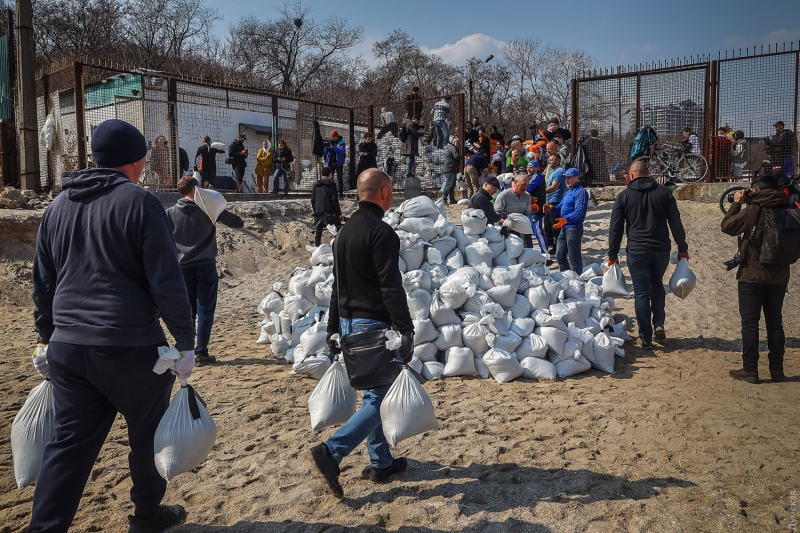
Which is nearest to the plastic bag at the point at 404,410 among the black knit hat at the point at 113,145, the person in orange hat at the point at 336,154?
the black knit hat at the point at 113,145

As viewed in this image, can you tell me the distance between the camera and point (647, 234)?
5.86 metres

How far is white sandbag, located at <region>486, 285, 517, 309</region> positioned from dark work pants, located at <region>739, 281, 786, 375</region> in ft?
6.27

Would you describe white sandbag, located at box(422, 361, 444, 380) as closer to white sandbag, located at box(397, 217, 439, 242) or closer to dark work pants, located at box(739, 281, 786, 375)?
white sandbag, located at box(397, 217, 439, 242)

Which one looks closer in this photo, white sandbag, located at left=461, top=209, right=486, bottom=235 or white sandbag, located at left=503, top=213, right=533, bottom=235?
white sandbag, located at left=461, top=209, right=486, bottom=235

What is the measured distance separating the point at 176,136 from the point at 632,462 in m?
11.1

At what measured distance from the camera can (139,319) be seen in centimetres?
234

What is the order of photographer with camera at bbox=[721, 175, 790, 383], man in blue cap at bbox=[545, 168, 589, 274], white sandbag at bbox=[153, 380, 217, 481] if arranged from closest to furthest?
white sandbag at bbox=[153, 380, 217, 481] < photographer with camera at bbox=[721, 175, 790, 383] < man in blue cap at bbox=[545, 168, 589, 274]

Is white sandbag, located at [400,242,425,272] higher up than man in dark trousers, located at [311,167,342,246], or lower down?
lower down

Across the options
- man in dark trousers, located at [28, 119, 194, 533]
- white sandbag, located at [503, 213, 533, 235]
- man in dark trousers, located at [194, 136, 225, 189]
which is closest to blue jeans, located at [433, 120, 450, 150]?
man in dark trousers, located at [194, 136, 225, 189]

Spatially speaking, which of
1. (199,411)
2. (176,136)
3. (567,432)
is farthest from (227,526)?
(176,136)

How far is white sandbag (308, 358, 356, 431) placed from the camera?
10.4ft

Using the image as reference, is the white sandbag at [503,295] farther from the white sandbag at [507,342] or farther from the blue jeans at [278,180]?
the blue jeans at [278,180]

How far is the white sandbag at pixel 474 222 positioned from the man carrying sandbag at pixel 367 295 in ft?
10.7

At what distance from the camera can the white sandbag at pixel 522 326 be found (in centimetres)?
546
